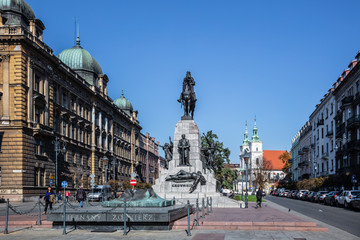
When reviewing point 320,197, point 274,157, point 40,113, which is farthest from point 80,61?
point 274,157

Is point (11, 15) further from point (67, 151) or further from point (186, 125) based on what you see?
point (186, 125)

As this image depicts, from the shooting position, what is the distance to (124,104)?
10481cm

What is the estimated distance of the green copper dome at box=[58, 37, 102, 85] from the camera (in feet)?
241

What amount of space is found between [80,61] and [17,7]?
2619 centimetres

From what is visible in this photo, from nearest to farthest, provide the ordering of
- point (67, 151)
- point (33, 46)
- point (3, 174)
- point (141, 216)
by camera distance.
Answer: point (141, 216)
point (3, 174)
point (33, 46)
point (67, 151)

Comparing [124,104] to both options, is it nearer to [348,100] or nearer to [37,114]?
[37,114]

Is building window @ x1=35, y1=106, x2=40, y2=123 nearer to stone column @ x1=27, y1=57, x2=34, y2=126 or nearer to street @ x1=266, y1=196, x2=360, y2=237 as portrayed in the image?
stone column @ x1=27, y1=57, x2=34, y2=126

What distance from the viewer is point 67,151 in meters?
57.9

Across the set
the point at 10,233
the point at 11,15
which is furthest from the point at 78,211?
the point at 11,15

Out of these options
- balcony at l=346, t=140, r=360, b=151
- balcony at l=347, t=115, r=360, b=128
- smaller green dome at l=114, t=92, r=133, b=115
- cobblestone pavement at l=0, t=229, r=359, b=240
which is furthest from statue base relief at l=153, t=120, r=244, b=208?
smaller green dome at l=114, t=92, r=133, b=115

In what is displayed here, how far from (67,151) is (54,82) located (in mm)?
9632

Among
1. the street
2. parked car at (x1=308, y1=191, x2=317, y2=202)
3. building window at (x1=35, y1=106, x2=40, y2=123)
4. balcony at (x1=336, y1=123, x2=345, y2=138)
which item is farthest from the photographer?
balcony at (x1=336, y1=123, x2=345, y2=138)

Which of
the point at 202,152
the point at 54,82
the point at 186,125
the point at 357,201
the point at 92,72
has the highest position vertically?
the point at 92,72

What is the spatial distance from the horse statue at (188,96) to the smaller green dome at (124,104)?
73.0 m
